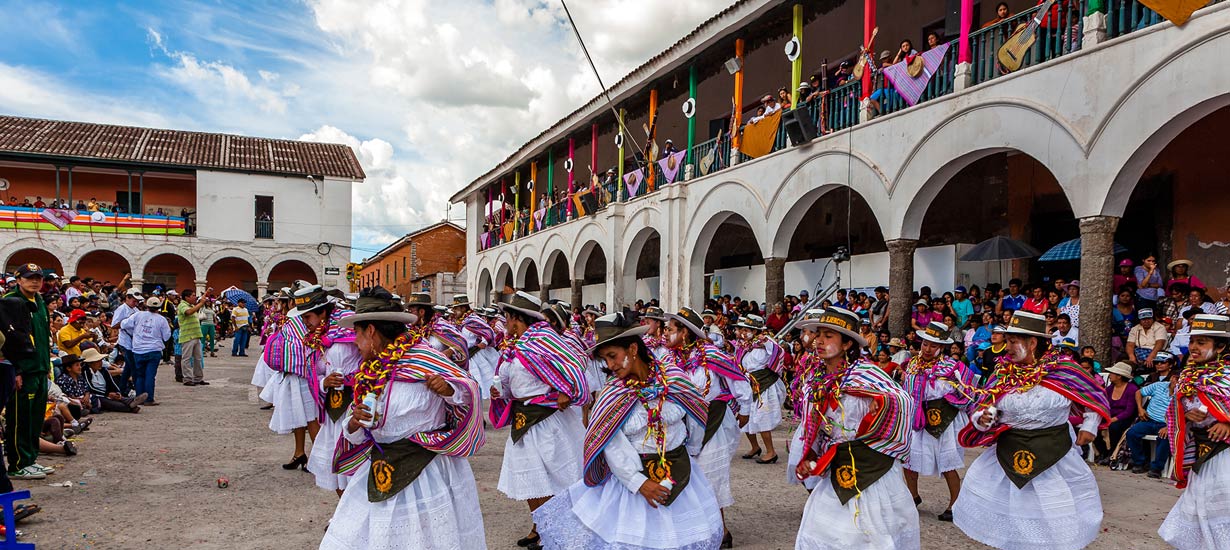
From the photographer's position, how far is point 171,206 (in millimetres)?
37094

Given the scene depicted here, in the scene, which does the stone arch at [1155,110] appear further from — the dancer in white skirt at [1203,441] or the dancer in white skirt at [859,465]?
the dancer in white skirt at [859,465]

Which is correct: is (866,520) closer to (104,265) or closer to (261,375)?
(261,375)

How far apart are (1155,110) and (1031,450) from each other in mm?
5939

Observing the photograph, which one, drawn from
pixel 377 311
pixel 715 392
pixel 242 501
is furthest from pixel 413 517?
pixel 242 501

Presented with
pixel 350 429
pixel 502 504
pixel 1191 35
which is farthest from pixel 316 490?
pixel 1191 35

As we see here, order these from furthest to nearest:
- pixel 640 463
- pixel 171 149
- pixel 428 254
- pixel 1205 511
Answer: pixel 428 254, pixel 171 149, pixel 1205 511, pixel 640 463

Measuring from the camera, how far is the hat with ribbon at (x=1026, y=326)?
17.1 ft

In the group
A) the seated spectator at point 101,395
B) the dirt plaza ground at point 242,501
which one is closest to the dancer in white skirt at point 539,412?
the dirt plaza ground at point 242,501

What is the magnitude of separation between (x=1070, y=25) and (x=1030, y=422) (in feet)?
22.7

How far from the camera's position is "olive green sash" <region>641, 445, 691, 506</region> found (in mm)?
4113

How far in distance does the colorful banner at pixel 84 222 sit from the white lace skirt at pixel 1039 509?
3692 cm

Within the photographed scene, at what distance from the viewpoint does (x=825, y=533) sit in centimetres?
408

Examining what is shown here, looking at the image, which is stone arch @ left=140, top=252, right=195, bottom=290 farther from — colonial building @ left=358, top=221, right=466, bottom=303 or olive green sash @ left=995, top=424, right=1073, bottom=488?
olive green sash @ left=995, top=424, right=1073, bottom=488

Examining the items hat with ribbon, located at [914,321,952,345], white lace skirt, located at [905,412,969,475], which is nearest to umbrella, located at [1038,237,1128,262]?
hat with ribbon, located at [914,321,952,345]
